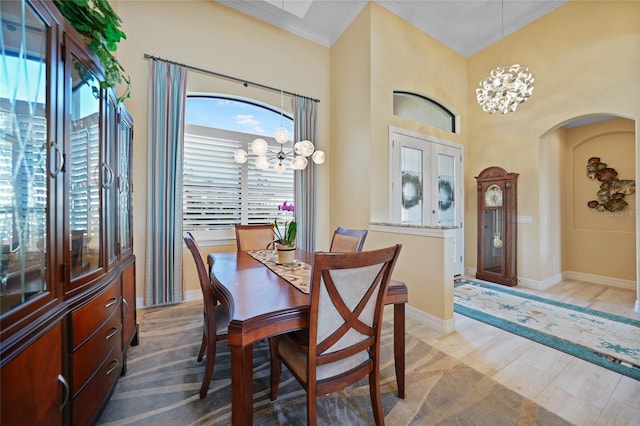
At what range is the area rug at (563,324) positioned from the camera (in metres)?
2.05

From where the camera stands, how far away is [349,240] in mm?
2350

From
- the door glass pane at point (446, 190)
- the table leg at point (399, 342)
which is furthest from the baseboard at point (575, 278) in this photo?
the table leg at point (399, 342)

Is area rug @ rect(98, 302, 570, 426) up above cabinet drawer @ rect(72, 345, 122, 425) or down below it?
below

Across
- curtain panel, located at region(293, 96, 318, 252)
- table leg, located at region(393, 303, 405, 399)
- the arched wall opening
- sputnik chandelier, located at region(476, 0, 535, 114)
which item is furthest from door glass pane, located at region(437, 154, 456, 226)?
table leg, located at region(393, 303, 405, 399)

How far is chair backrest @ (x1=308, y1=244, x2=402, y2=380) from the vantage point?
1051 mm

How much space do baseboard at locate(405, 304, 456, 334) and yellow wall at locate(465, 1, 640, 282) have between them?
2.46 meters

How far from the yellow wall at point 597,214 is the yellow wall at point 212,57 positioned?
14.4 ft

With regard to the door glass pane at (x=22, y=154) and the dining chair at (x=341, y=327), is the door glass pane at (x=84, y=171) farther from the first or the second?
the dining chair at (x=341, y=327)

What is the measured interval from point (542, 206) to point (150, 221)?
5.56 meters

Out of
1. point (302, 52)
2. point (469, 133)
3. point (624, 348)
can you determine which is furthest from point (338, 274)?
point (469, 133)

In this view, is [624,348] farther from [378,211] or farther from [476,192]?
[476,192]

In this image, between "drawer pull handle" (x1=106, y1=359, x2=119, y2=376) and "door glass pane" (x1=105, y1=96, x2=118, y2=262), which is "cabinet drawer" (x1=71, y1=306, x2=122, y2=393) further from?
"door glass pane" (x1=105, y1=96, x2=118, y2=262)

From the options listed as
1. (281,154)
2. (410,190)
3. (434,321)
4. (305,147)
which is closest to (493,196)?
(410,190)

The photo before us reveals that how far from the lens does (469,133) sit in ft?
15.3
